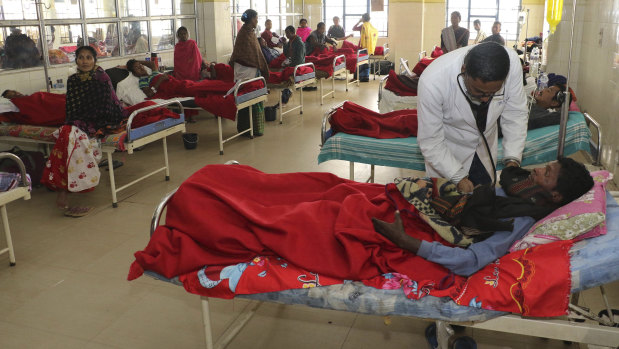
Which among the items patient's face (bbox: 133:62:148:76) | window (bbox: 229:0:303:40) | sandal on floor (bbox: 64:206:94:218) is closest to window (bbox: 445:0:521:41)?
window (bbox: 229:0:303:40)

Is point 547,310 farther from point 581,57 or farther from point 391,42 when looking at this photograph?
point 391,42

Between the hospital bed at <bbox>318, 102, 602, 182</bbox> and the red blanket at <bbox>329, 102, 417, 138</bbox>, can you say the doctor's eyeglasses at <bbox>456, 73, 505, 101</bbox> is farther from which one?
the red blanket at <bbox>329, 102, 417, 138</bbox>

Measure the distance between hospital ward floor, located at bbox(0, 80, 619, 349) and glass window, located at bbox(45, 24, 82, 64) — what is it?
8.25 feet

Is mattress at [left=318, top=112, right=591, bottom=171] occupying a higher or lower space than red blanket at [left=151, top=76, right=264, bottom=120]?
lower

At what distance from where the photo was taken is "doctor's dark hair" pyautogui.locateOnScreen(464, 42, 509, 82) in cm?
235

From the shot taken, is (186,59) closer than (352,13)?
Yes

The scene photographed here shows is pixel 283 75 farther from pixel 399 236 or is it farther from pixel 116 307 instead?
pixel 399 236

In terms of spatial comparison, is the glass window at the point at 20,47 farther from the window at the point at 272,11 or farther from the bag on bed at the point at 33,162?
the window at the point at 272,11

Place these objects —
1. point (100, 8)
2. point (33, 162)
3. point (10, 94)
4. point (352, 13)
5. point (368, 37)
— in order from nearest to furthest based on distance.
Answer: point (33, 162) → point (10, 94) → point (100, 8) → point (368, 37) → point (352, 13)

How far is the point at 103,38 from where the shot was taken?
7.58 metres

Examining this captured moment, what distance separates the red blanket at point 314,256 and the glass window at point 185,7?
761 cm

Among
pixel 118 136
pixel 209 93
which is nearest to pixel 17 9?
pixel 209 93

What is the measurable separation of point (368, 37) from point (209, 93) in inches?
245

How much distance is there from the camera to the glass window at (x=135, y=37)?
8031 millimetres
